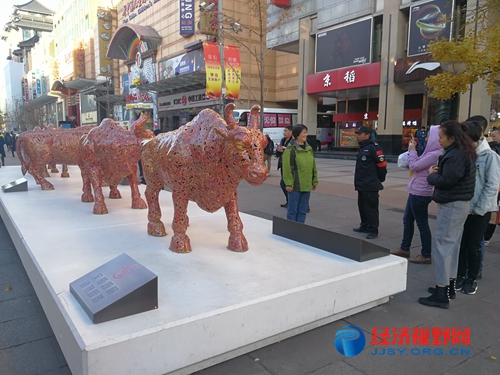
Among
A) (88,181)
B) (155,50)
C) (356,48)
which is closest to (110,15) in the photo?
(155,50)

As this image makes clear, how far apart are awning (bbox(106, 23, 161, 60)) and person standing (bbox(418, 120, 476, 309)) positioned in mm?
29715

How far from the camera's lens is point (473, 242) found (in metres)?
3.46

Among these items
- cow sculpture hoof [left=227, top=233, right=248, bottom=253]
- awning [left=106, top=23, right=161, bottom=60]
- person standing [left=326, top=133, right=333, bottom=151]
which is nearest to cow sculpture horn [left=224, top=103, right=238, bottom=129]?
cow sculpture hoof [left=227, top=233, right=248, bottom=253]

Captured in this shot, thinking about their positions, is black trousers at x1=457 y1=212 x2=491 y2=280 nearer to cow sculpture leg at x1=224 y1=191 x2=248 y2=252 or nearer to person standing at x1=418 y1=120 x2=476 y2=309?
person standing at x1=418 y1=120 x2=476 y2=309

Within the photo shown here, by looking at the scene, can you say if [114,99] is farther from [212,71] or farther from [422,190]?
[422,190]

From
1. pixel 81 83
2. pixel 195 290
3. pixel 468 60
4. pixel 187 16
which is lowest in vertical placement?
pixel 195 290

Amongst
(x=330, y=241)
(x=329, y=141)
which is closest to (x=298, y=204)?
(x=330, y=241)

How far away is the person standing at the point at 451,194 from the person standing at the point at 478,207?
211 millimetres

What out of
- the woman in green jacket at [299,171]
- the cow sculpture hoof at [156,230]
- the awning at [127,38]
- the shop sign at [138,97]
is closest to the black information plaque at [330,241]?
the woman in green jacket at [299,171]

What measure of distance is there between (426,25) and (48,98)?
56509 mm

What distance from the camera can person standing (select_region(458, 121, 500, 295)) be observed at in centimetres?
331

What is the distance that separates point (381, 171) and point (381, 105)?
13.0 metres

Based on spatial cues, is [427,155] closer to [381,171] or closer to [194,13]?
[381,171]

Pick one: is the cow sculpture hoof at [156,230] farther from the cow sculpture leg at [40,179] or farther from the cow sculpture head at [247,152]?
the cow sculpture leg at [40,179]
